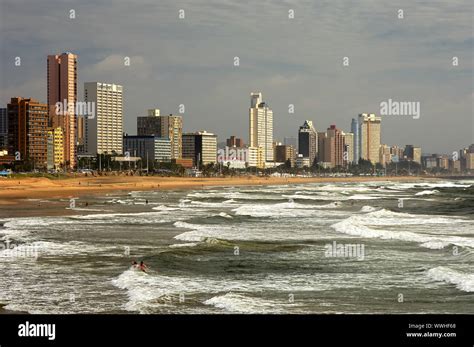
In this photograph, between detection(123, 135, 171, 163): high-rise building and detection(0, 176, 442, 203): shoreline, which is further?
detection(123, 135, 171, 163): high-rise building

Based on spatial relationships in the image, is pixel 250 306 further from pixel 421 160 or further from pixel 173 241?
pixel 421 160

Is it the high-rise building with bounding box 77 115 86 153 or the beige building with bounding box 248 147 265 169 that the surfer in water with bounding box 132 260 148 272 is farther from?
the beige building with bounding box 248 147 265 169

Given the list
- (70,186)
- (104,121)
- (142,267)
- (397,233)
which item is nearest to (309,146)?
(104,121)
